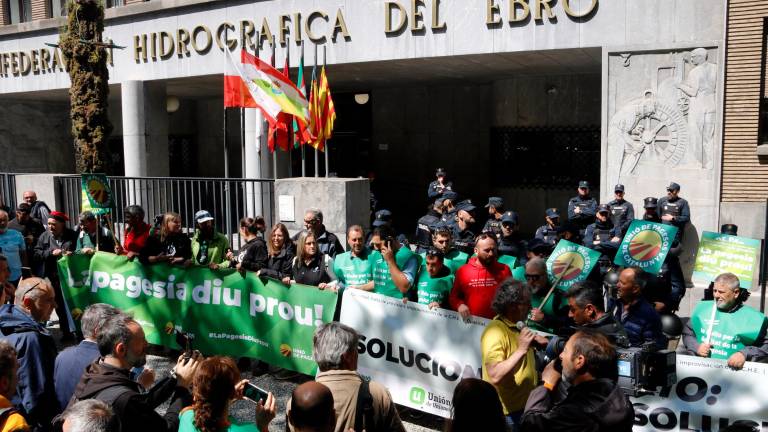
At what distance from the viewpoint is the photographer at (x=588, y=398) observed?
3.13 meters

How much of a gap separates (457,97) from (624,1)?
7936mm

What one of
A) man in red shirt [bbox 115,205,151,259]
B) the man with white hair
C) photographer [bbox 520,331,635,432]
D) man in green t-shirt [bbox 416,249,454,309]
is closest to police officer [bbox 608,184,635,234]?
man in green t-shirt [bbox 416,249,454,309]

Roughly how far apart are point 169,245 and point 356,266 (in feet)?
8.28

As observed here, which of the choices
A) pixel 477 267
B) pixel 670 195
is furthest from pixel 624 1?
pixel 477 267

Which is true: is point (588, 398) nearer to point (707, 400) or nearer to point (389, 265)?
point (707, 400)

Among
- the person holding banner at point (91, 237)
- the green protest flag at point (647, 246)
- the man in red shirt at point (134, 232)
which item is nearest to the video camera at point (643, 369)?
the green protest flag at point (647, 246)

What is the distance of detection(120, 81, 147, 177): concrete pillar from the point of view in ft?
55.6

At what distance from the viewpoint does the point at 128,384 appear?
357cm

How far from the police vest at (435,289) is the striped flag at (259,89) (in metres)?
5.26

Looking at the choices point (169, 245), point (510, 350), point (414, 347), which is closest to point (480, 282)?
point (414, 347)

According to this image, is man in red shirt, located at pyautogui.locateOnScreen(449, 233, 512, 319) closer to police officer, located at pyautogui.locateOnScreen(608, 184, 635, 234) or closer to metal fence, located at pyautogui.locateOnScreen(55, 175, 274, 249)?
police officer, located at pyautogui.locateOnScreen(608, 184, 635, 234)

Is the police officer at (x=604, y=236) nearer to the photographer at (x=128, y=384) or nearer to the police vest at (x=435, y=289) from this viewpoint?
the police vest at (x=435, y=289)

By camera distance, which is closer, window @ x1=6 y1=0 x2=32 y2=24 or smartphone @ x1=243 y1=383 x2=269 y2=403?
smartphone @ x1=243 y1=383 x2=269 y2=403

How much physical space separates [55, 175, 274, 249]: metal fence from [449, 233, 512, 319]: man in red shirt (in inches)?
249
